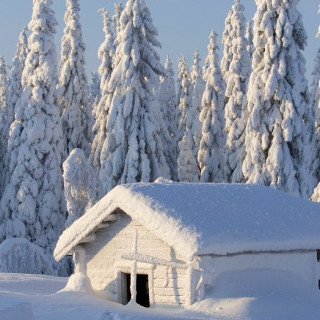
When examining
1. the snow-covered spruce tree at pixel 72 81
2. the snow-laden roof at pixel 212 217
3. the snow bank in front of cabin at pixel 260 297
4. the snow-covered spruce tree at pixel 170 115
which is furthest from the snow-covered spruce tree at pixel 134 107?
the snow bank in front of cabin at pixel 260 297

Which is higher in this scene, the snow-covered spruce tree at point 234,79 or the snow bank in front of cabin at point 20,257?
the snow-covered spruce tree at point 234,79

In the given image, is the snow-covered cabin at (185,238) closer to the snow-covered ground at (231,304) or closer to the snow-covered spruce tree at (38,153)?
the snow-covered ground at (231,304)

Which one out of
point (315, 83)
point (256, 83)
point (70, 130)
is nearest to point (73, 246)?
point (256, 83)

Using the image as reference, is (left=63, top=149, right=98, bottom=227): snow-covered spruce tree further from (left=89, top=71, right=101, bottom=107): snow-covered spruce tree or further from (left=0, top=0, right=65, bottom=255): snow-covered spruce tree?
(left=89, top=71, right=101, bottom=107): snow-covered spruce tree

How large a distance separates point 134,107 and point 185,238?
21.7 metres

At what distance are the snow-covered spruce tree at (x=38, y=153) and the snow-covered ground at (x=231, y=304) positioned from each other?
23.0 metres

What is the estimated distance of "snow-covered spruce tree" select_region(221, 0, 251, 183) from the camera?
4584 centimetres

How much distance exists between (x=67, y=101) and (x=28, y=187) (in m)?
7.43

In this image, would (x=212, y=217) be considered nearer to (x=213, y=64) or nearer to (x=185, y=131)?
(x=213, y=64)

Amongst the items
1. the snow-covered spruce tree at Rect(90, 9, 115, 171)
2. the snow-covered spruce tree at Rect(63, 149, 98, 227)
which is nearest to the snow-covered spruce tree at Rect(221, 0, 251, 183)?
the snow-covered spruce tree at Rect(90, 9, 115, 171)

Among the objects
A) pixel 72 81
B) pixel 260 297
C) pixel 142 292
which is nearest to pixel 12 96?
pixel 72 81

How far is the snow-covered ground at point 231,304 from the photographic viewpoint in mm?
17531

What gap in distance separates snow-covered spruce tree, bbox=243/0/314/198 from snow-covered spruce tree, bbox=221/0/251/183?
23.2 feet

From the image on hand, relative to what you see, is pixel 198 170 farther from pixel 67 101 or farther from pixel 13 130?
pixel 13 130
